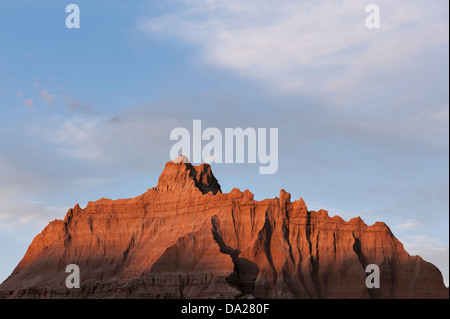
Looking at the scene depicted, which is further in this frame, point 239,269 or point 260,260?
point 260,260

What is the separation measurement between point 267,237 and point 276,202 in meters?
8.32

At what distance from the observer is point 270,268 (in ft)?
587

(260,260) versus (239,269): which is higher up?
(260,260)

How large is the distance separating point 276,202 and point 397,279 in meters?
29.5

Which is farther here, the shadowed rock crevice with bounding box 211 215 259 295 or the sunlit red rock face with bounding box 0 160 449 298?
the sunlit red rock face with bounding box 0 160 449 298

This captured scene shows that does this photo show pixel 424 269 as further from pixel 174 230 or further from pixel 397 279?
pixel 174 230

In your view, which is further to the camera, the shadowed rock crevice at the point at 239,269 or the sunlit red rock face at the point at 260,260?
the sunlit red rock face at the point at 260,260
